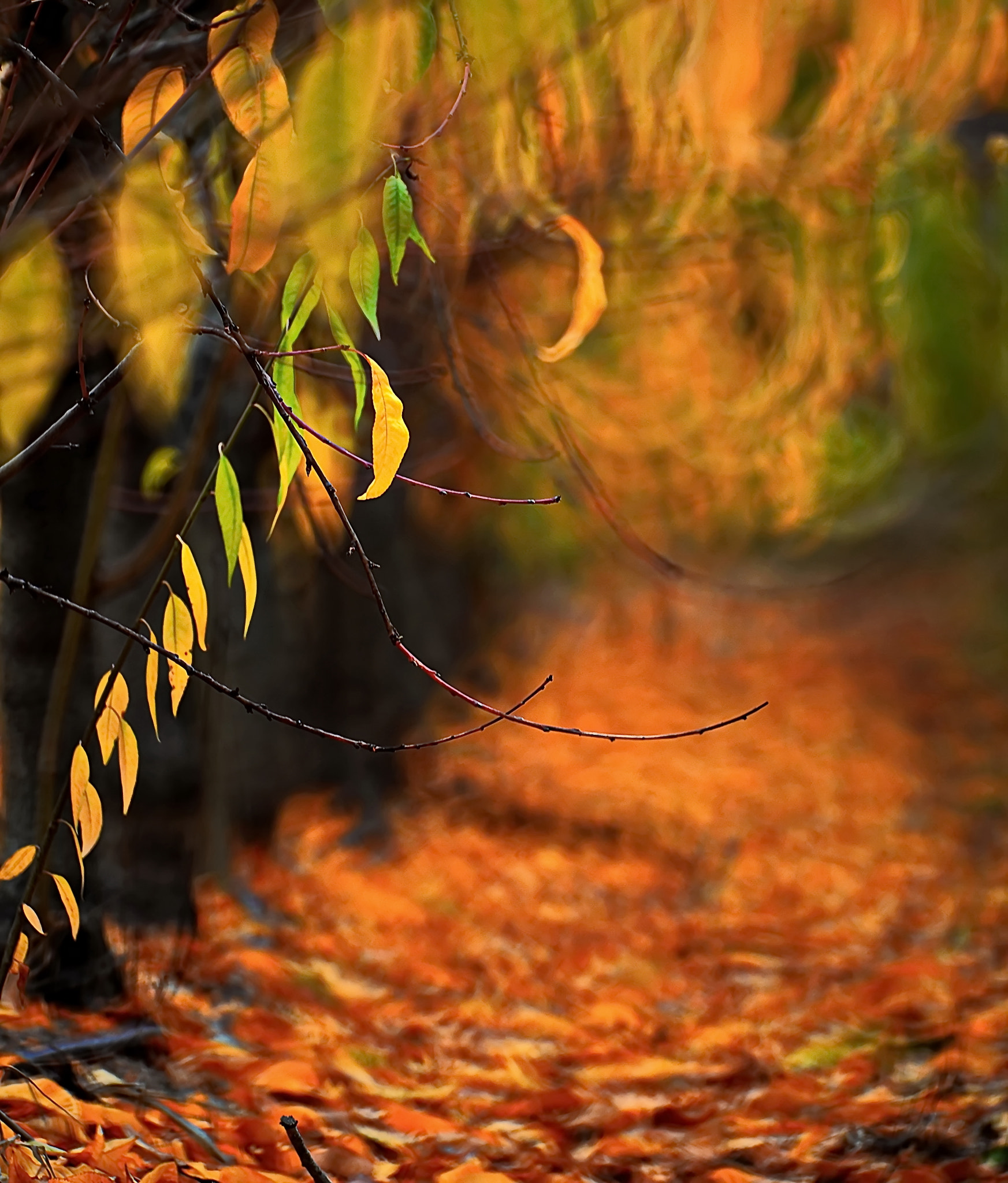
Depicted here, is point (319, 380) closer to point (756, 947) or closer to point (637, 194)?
point (637, 194)

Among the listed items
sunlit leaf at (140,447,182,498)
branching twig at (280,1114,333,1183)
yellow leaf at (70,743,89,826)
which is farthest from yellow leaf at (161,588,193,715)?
sunlit leaf at (140,447,182,498)

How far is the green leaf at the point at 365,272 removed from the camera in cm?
126

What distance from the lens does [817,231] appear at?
3252 mm

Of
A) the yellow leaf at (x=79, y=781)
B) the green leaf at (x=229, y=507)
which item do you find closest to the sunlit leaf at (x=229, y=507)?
the green leaf at (x=229, y=507)

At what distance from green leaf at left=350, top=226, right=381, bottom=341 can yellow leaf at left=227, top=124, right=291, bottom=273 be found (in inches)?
4.5

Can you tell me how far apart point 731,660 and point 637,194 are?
5.40 meters

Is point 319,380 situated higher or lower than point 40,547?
higher

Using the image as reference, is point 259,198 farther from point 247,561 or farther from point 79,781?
point 79,781

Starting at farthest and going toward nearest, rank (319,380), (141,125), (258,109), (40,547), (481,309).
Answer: (481,309) → (319,380) → (40,547) → (141,125) → (258,109)

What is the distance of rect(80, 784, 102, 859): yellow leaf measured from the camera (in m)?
1.47

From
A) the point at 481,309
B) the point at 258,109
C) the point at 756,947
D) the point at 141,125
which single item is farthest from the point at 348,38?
the point at 756,947

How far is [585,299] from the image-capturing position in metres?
1.55

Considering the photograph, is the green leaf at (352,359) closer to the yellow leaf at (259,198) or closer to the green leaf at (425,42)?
the yellow leaf at (259,198)

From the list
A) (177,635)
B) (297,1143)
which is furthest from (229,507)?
(297,1143)
